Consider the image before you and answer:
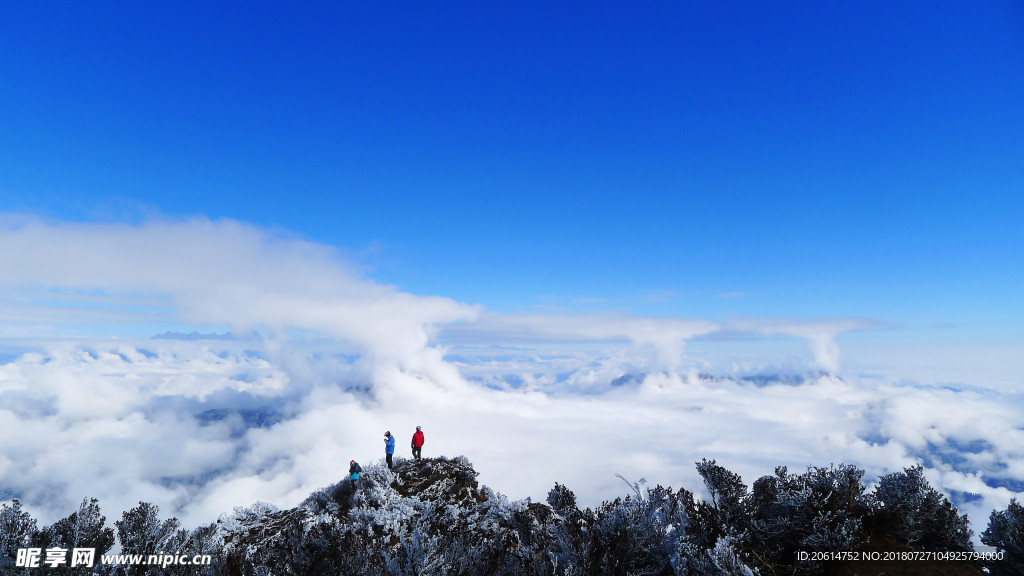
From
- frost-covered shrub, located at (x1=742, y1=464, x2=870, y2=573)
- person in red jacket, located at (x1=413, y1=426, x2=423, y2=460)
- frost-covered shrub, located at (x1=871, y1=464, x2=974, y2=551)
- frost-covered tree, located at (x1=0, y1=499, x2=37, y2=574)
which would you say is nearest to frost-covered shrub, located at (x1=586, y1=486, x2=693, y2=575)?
frost-covered shrub, located at (x1=742, y1=464, x2=870, y2=573)

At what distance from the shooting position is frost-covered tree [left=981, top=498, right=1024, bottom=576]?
9.36 metres

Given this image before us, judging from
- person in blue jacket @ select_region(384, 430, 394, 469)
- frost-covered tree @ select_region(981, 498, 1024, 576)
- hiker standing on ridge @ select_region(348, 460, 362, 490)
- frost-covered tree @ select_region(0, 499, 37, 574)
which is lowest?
hiker standing on ridge @ select_region(348, 460, 362, 490)

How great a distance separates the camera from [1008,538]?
9750 millimetres

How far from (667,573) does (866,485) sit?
5.81 metres

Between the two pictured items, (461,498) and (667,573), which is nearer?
(667,573)

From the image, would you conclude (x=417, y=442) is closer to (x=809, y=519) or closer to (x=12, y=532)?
(x=12, y=532)

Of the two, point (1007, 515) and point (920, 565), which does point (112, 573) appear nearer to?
point (920, 565)

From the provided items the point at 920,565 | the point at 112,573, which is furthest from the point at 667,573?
the point at 112,573

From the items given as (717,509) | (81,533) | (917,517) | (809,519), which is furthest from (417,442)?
(917,517)

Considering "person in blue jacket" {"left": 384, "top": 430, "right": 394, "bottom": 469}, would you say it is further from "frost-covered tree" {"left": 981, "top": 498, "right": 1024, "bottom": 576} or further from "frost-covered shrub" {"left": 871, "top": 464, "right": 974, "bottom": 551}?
"frost-covered tree" {"left": 981, "top": 498, "right": 1024, "bottom": 576}

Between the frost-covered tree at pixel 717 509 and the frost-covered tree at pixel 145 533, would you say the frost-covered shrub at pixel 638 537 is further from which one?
the frost-covered tree at pixel 145 533

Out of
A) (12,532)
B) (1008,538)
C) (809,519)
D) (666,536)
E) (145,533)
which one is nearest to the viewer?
(1008,538)

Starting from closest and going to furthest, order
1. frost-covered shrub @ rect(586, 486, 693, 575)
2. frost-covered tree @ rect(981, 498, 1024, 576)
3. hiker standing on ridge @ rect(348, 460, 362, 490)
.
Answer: frost-covered tree @ rect(981, 498, 1024, 576) < frost-covered shrub @ rect(586, 486, 693, 575) < hiker standing on ridge @ rect(348, 460, 362, 490)

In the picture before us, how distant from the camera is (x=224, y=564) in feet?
38.6
